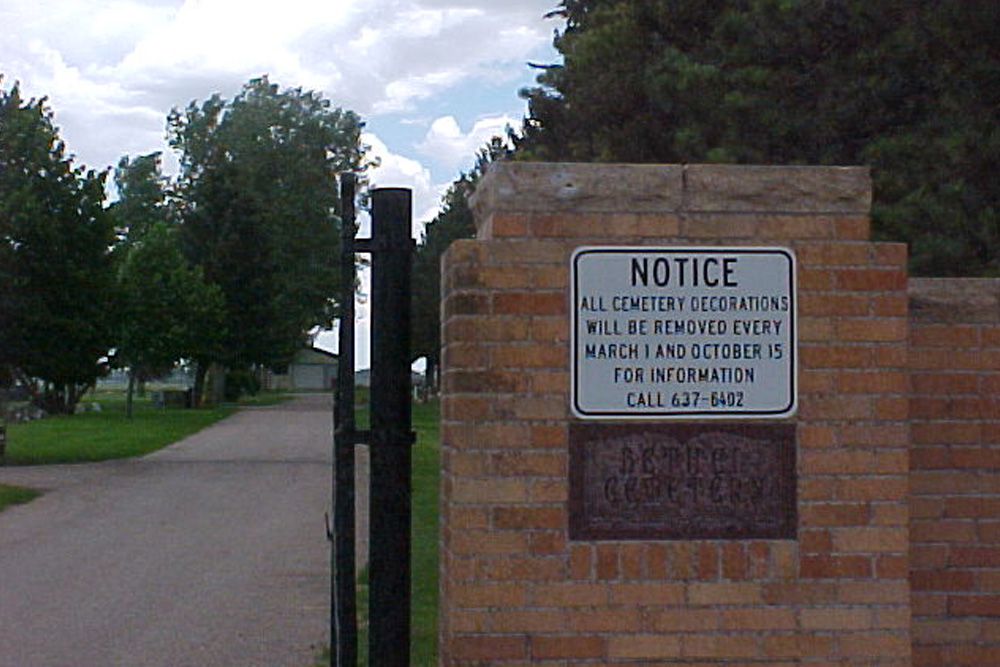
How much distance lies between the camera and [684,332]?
4.92 meters

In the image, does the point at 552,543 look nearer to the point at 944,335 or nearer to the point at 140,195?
the point at 944,335

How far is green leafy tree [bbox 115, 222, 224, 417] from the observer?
46.2m

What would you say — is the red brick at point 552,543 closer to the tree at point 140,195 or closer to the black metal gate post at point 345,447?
the black metal gate post at point 345,447

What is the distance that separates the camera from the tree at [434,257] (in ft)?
211

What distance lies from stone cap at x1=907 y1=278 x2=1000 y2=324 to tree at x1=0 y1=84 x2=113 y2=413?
24.1m

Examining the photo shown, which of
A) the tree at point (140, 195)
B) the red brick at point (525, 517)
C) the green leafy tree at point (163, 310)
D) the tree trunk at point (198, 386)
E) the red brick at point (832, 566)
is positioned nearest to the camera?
the red brick at point (525, 517)

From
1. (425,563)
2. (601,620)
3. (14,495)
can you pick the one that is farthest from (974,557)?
(14,495)

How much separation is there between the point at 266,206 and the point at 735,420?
2502 inches

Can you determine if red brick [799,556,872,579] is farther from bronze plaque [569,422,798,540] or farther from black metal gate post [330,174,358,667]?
black metal gate post [330,174,358,667]

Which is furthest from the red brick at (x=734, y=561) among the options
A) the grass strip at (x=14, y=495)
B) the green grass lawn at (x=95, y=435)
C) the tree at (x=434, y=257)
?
the tree at (x=434, y=257)

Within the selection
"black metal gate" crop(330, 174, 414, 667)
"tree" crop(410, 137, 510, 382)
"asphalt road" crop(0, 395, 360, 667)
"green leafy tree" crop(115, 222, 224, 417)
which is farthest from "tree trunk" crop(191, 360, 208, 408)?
"black metal gate" crop(330, 174, 414, 667)

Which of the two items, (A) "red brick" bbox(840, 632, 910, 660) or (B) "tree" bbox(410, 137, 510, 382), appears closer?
(A) "red brick" bbox(840, 632, 910, 660)

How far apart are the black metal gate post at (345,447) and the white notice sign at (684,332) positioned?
0.77 m

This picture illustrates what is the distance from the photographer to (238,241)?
2466 inches
